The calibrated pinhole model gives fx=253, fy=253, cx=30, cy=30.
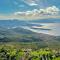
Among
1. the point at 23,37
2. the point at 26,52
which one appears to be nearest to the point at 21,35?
the point at 23,37

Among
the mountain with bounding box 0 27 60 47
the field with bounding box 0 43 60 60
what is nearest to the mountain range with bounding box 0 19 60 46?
the mountain with bounding box 0 27 60 47

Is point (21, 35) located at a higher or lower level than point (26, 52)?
higher

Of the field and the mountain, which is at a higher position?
the mountain

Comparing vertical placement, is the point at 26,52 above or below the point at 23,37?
below

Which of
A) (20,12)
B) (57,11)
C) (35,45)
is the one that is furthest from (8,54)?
(57,11)

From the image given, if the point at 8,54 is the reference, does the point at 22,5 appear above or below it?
above

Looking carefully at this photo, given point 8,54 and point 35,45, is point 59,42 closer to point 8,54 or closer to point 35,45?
point 35,45

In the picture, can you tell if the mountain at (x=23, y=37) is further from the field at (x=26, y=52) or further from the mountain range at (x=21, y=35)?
the field at (x=26, y=52)

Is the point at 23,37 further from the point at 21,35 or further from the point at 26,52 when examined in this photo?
the point at 26,52

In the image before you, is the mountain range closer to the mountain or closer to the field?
the mountain
